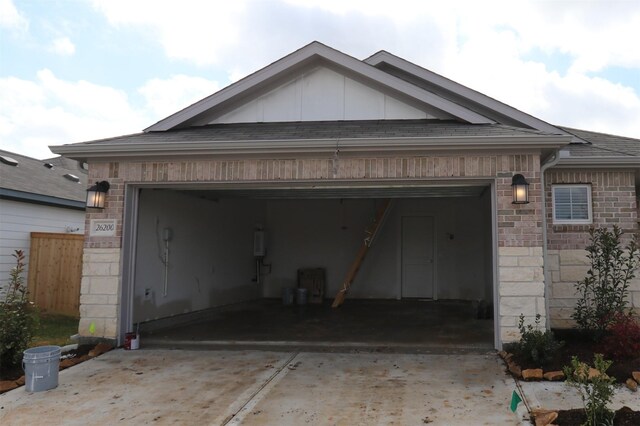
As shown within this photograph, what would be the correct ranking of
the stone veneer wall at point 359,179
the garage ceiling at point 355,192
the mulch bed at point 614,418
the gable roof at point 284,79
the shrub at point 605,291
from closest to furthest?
1. the mulch bed at point 614,418
2. the shrub at point 605,291
3. the stone veneer wall at point 359,179
4. the gable roof at point 284,79
5. the garage ceiling at point 355,192

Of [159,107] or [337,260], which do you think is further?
[159,107]

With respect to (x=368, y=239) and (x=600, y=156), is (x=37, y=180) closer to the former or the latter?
(x=368, y=239)

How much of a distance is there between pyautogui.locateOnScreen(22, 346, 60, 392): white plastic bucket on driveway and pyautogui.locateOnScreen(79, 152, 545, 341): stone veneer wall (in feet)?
5.51

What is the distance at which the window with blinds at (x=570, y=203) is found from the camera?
269 inches

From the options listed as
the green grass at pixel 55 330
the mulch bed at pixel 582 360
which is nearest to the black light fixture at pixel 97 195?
the green grass at pixel 55 330

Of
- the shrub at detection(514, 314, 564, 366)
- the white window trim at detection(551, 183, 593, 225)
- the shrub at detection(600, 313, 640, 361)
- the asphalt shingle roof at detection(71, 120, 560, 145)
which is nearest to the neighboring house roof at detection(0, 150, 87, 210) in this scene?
the asphalt shingle roof at detection(71, 120, 560, 145)

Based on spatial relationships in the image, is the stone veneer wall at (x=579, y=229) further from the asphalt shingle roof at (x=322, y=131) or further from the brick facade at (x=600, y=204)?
the asphalt shingle roof at (x=322, y=131)

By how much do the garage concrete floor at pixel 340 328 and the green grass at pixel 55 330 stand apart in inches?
54.7

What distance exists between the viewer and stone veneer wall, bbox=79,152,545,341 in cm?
571

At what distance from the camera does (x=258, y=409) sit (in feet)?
13.1

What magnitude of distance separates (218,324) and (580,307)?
591 cm

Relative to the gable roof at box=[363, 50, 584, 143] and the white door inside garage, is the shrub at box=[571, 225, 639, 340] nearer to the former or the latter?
the gable roof at box=[363, 50, 584, 143]

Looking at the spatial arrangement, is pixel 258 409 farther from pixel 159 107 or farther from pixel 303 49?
pixel 159 107

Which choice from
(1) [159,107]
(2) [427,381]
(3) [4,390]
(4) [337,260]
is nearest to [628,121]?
(4) [337,260]
